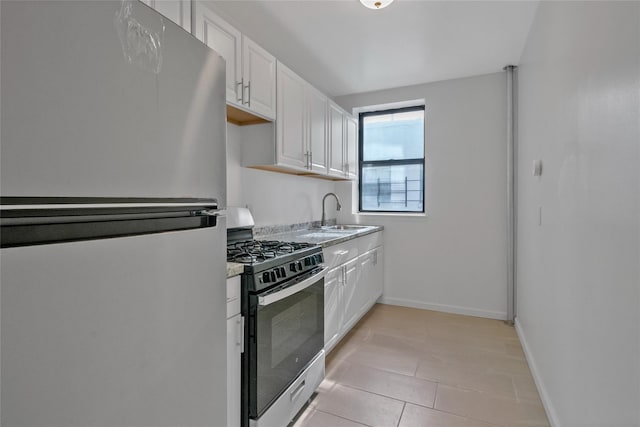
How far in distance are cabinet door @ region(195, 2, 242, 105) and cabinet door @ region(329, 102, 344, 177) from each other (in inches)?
54.3

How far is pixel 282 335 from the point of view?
1.68 meters

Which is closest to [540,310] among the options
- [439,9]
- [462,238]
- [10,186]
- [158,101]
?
[462,238]

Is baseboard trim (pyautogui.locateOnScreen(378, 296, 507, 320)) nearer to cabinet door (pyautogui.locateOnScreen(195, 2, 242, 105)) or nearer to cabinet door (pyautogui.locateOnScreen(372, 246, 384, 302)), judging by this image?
cabinet door (pyautogui.locateOnScreen(372, 246, 384, 302))

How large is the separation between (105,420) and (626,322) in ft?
4.72

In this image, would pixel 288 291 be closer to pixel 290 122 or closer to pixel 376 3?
pixel 290 122

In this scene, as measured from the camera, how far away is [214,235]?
3.51 feet

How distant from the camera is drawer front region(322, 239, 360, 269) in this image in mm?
2355

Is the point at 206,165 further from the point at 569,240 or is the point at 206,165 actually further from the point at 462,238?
the point at 462,238

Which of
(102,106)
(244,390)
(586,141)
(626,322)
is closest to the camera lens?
(102,106)

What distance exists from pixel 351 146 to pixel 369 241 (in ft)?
3.73

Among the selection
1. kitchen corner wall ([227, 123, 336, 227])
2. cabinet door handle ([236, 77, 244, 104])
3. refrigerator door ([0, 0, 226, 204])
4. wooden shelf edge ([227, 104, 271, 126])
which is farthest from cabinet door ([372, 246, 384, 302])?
refrigerator door ([0, 0, 226, 204])

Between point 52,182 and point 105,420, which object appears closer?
point 52,182

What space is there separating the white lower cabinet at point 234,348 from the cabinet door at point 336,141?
200 centimetres

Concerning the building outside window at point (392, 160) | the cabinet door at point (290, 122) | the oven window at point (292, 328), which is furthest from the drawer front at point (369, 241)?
A: the oven window at point (292, 328)
